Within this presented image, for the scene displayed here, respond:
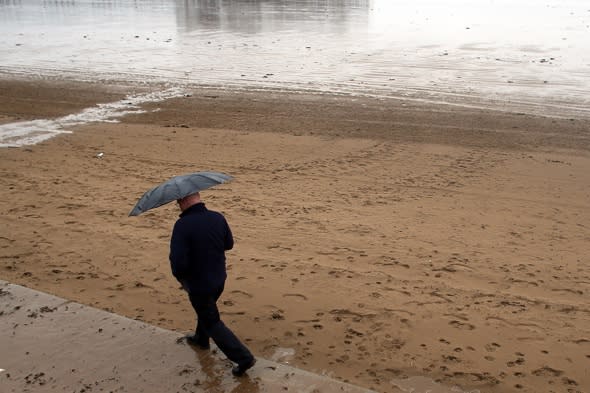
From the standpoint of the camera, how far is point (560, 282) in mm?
6637

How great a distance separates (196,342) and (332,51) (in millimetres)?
23146

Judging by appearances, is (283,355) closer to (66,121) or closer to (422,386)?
(422,386)

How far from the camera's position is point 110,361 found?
4980 mm

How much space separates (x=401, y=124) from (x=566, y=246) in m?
7.24

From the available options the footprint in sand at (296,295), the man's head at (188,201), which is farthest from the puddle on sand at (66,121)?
the man's head at (188,201)

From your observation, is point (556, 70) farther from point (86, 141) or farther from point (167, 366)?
point (167, 366)

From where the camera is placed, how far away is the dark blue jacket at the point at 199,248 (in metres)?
4.43

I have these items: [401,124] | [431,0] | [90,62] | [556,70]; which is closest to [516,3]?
[431,0]

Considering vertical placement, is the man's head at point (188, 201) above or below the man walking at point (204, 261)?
above

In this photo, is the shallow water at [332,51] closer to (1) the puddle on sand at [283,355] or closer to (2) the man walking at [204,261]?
(1) the puddle on sand at [283,355]

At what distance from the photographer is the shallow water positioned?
19359mm

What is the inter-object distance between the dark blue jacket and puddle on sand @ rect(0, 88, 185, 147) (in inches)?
367

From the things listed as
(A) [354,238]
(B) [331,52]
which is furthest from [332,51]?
(A) [354,238]

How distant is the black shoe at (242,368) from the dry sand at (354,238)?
46 cm
